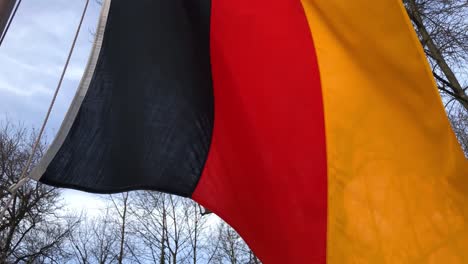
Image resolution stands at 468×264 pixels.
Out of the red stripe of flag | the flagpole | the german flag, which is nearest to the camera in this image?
the flagpole

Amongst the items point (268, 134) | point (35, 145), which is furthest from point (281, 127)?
point (35, 145)

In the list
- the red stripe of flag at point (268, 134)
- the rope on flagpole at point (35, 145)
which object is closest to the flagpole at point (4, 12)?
the rope on flagpole at point (35, 145)

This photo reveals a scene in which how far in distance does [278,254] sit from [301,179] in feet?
1.45

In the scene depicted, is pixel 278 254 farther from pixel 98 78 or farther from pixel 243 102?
pixel 98 78

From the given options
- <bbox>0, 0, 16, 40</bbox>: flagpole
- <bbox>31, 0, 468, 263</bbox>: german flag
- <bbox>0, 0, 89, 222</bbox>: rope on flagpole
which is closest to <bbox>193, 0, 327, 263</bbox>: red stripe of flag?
<bbox>31, 0, 468, 263</bbox>: german flag

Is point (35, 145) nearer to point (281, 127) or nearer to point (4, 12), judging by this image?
point (4, 12)

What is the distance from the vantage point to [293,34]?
9.97 feet

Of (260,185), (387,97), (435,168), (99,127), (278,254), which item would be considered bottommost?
(278,254)

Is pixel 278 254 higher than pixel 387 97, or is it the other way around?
pixel 387 97

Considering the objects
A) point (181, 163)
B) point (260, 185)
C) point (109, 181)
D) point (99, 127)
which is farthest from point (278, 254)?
point (99, 127)

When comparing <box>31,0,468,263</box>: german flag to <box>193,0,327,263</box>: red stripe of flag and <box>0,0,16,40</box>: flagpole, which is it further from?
<box>0,0,16,40</box>: flagpole

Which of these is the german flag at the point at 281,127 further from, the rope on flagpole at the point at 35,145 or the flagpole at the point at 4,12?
the flagpole at the point at 4,12

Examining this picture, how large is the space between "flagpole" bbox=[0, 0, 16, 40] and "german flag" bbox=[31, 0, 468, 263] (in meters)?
0.80

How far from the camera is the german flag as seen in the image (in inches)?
100
